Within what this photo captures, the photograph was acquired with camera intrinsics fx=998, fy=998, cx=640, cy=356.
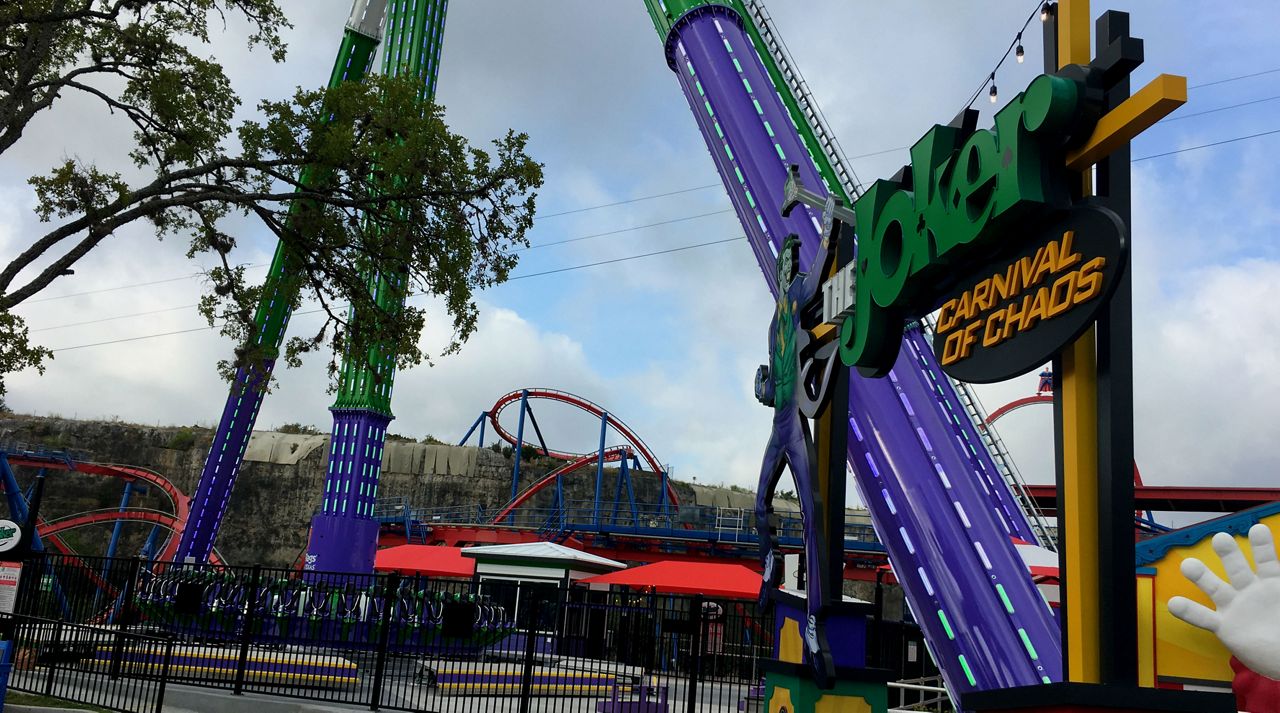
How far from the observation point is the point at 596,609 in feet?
40.3

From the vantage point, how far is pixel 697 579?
1897 cm

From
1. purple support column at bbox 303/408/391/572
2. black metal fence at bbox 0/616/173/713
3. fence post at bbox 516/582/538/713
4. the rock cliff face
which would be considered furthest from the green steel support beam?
the rock cliff face

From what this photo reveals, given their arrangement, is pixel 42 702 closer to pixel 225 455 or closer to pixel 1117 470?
pixel 225 455

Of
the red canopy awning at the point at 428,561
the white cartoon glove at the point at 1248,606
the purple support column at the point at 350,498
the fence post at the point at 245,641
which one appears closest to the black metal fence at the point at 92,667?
the fence post at the point at 245,641

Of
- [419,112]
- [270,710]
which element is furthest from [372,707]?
[419,112]

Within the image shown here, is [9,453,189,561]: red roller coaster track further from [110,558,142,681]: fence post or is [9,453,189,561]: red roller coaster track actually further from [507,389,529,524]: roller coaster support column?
[110,558,142,681]: fence post

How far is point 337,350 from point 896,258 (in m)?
9.54

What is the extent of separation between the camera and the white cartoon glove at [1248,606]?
4.25 meters

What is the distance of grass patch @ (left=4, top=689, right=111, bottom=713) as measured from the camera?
34.2 ft

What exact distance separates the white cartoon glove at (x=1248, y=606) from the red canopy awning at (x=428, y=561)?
1984 centimetres

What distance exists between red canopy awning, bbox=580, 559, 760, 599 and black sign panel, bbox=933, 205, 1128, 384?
534 inches

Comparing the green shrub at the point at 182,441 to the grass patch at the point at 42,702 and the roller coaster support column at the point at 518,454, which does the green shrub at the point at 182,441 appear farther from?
the grass patch at the point at 42,702

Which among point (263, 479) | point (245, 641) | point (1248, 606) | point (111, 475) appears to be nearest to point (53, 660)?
point (245, 641)

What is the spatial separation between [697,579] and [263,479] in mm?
26670
